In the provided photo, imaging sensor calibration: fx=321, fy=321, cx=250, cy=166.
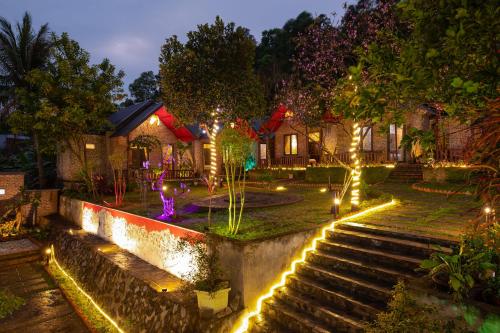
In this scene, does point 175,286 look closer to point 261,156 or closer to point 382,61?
point 382,61

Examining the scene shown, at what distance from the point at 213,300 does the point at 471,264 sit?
4.29m

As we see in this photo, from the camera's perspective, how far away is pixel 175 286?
778cm

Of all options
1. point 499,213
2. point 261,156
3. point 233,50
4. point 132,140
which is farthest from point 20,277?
point 261,156

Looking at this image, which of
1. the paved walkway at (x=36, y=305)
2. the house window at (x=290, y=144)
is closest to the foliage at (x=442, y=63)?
the paved walkway at (x=36, y=305)

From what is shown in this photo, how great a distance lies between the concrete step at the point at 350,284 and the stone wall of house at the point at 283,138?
727 inches

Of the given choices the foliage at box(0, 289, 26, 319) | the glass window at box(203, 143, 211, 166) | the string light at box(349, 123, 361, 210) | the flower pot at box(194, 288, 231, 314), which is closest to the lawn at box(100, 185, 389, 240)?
the string light at box(349, 123, 361, 210)

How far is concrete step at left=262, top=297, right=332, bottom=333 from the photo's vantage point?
18.4 ft

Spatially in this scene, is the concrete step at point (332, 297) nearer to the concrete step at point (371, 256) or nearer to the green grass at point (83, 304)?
the concrete step at point (371, 256)

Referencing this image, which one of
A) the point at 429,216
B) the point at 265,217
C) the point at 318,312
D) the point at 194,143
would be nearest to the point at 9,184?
the point at 194,143

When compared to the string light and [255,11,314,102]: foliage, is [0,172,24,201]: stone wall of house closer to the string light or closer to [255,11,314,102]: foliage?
the string light

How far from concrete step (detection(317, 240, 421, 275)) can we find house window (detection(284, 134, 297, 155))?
19530 millimetres

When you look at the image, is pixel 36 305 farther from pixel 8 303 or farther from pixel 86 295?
pixel 86 295

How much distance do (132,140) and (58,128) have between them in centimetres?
587

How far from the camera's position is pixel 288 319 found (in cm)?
607
